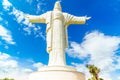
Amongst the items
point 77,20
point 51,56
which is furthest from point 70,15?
point 51,56

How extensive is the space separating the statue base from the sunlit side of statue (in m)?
0.83

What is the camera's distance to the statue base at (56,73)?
1120cm

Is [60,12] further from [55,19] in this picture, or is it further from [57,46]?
[57,46]

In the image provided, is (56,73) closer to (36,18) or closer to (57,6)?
(36,18)

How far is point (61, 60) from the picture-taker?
12570mm

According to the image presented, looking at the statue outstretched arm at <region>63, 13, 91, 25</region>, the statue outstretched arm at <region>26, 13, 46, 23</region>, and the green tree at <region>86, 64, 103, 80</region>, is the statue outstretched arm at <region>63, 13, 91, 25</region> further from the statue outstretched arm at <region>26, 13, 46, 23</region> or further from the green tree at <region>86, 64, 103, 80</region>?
the green tree at <region>86, 64, 103, 80</region>

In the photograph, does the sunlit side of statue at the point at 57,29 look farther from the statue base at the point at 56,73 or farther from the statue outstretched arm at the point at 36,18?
the statue base at the point at 56,73

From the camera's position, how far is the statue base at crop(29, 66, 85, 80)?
11.2 meters

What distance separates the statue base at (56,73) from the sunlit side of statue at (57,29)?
32.6 inches

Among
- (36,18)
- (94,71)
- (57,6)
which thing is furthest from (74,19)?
(94,71)

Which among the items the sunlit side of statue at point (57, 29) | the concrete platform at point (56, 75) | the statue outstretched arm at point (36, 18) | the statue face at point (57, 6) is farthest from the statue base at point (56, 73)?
the statue face at point (57, 6)

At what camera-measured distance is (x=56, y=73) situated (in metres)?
11.2

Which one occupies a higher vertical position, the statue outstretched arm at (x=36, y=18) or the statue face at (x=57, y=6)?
the statue face at (x=57, y=6)

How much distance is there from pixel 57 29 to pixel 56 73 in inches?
126
